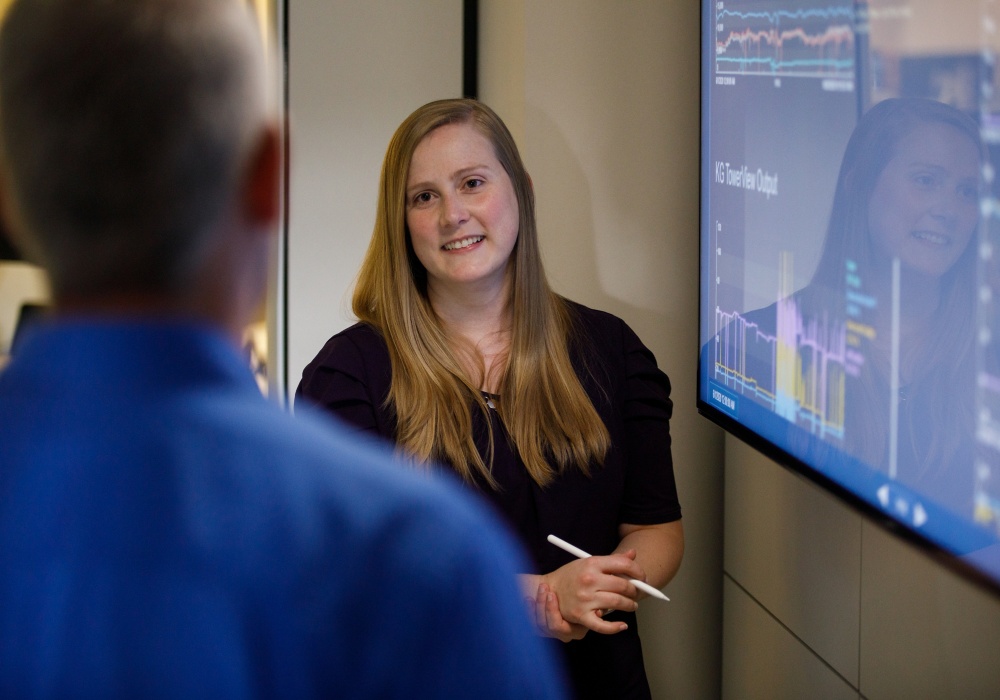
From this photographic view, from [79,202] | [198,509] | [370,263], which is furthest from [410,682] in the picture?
[370,263]

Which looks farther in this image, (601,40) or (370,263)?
(601,40)

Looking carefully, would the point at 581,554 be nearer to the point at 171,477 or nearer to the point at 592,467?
the point at 592,467

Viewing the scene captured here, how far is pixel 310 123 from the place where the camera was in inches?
125

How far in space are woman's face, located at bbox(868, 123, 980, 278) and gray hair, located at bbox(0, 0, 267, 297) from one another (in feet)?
3.18

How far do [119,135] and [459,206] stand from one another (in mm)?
1425

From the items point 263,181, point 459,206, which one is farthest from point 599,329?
point 263,181

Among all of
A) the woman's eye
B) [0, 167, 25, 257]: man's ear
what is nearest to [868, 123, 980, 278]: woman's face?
the woman's eye

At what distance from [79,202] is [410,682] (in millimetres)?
294

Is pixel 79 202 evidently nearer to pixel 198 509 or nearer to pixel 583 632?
pixel 198 509

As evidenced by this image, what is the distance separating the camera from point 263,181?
1.86 feet

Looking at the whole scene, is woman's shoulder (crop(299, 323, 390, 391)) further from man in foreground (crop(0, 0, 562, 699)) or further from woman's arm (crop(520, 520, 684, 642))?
man in foreground (crop(0, 0, 562, 699))

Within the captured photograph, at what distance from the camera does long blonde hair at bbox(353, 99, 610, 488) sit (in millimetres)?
1880

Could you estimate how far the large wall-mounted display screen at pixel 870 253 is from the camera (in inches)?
47.3

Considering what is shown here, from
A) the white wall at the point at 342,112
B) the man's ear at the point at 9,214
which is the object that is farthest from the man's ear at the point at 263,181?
the white wall at the point at 342,112
